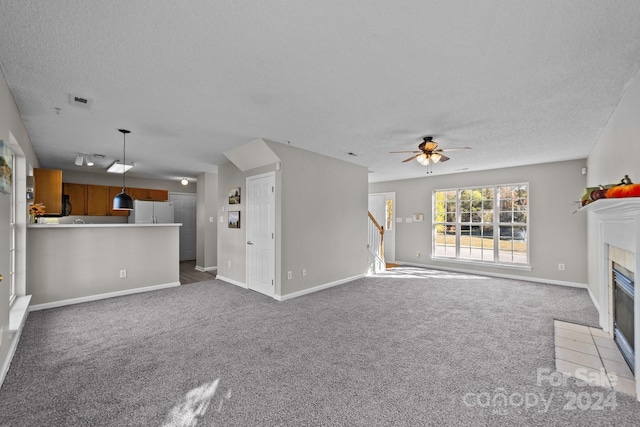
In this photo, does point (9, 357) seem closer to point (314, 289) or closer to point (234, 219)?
point (234, 219)

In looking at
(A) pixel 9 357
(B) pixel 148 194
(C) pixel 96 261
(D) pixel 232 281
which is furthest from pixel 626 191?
(B) pixel 148 194

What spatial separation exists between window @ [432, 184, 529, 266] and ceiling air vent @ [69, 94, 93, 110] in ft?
22.9

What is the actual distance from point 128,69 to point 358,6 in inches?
73.8

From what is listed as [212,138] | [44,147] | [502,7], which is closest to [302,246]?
[212,138]

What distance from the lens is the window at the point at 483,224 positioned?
609 cm

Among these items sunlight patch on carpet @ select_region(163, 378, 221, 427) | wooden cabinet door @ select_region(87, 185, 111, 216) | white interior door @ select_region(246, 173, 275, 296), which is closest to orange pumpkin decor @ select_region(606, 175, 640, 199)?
sunlight patch on carpet @ select_region(163, 378, 221, 427)

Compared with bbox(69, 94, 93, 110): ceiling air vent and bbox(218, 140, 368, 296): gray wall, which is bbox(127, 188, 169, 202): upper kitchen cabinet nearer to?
bbox(218, 140, 368, 296): gray wall

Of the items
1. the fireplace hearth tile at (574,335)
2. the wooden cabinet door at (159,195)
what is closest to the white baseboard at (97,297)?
the wooden cabinet door at (159,195)

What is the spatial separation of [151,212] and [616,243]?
28.4 ft

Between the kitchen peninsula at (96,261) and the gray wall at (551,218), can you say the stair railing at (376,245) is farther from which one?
the kitchen peninsula at (96,261)

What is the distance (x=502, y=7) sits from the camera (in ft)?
5.22

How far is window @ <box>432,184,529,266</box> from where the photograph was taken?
609cm

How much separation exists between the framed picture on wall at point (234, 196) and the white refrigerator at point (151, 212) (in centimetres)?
Result: 315

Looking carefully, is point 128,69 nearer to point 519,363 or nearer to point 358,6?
point 358,6
